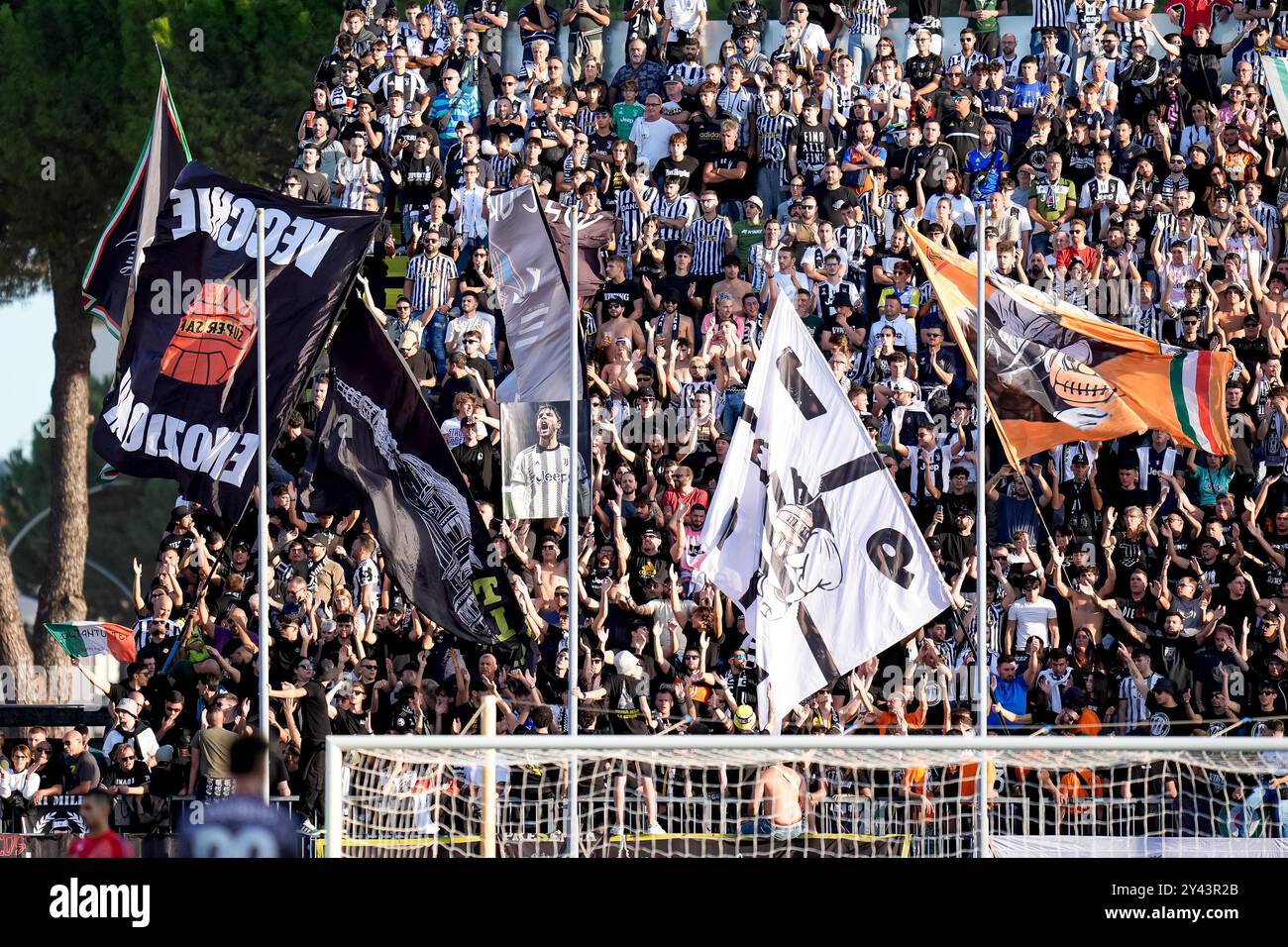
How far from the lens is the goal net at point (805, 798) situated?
12078mm

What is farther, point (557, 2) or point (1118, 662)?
point (557, 2)

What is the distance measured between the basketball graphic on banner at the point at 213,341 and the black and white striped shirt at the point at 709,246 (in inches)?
210

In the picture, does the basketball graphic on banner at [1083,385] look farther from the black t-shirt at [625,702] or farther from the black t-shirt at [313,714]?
the black t-shirt at [313,714]

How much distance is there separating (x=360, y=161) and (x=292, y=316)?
18.4 feet

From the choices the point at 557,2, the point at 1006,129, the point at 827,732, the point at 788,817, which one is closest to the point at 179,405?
the point at 827,732

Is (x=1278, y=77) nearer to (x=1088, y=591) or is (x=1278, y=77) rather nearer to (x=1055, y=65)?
(x=1055, y=65)

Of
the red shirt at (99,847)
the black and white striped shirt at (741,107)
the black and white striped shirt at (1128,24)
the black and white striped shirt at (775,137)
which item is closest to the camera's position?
the red shirt at (99,847)

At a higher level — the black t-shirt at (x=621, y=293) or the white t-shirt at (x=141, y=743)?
the black t-shirt at (x=621, y=293)

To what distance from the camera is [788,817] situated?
13.3 meters

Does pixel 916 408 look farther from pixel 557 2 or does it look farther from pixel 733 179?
pixel 557 2

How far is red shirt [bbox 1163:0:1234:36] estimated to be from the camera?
25250 mm

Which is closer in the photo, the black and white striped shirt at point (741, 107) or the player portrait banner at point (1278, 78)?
the player portrait banner at point (1278, 78)

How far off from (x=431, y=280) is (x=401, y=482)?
17.2 feet

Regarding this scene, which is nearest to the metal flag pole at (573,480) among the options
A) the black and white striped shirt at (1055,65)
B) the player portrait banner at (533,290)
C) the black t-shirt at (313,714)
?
the player portrait banner at (533,290)
